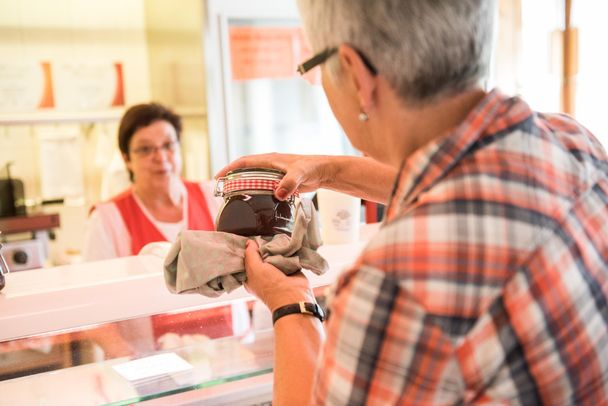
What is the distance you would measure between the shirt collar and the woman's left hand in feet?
1.04

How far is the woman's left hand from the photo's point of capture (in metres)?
0.95

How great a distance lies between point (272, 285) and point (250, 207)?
4.9 inches

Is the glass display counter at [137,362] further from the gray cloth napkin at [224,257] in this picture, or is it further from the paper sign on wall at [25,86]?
the paper sign on wall at [25,86]

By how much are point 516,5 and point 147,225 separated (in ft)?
7.77

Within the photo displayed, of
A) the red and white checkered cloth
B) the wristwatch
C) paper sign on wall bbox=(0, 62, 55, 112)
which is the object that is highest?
paper sign on wall bbox=(0, 62, 55, 112)

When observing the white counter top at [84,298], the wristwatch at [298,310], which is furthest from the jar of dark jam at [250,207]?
the white counter top at [84,298]

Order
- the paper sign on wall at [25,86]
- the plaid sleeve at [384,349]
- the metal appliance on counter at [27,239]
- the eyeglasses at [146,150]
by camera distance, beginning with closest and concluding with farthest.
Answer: the plaid sleeve at [384,349]
the eyeglasses at [146,150]
the metal appliance on counter at [27,239]
the paper sign on wall at [25,86]

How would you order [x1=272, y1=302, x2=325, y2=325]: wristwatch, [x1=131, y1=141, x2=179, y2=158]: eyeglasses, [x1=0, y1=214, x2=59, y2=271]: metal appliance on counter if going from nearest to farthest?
[x1=272, y1=302, x2=325, y2=325]: wristwatch → [x1=131, y1=141, x2=179, y2=158]: eyeglasses → [x1=0, y1=214, x2=59, y2=271]: metal appliance on counter

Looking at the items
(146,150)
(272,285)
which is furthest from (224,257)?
(146,150)

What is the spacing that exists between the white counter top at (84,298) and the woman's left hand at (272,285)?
0.28 metres

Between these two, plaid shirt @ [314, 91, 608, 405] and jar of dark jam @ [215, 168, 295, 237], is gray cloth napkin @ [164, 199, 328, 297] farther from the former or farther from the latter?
plaid shirt @ [314, 91, 608, 405]

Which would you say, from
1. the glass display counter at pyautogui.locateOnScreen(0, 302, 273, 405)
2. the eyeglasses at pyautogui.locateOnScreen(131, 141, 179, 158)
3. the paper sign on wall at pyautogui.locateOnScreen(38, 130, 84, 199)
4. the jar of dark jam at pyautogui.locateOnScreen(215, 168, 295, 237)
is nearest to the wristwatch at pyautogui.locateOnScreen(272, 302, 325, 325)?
the jar of dark jam at pyautogui.locateOnScreen(215, 168, 295, 237)

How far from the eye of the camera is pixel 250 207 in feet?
3.29

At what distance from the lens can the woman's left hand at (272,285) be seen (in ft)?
3.13
